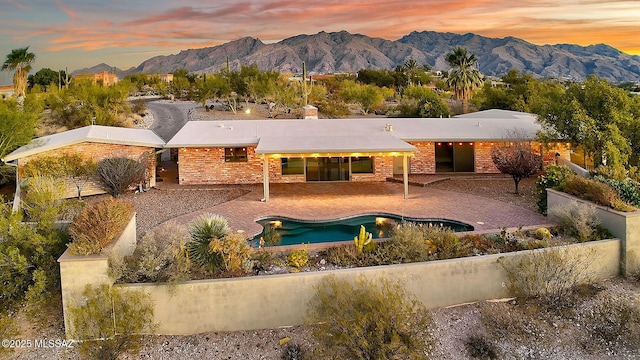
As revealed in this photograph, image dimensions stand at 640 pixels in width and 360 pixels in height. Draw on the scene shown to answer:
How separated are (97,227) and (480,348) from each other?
8152mm

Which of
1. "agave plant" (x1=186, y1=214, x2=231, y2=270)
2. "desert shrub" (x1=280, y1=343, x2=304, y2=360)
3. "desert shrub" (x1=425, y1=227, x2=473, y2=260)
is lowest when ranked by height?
"desert shrub" (x1=280, y1=343, x2=304, y2=360)

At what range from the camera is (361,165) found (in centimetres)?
2212

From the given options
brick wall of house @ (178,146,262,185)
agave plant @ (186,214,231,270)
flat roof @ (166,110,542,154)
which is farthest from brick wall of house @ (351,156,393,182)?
agave plant @ (186,214,231,270)

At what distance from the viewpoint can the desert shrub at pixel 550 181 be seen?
→ 610 inches

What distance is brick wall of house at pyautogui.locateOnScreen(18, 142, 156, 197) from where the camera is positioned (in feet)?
62.6

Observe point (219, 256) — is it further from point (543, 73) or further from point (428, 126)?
point (543, 73)

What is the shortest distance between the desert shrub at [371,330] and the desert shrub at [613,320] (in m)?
3.82

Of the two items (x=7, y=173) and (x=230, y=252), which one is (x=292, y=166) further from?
(x=7, y=173)

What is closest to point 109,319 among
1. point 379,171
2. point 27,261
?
point 27,261

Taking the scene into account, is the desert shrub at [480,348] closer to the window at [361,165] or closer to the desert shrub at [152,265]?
the desert shrub at [152,265]

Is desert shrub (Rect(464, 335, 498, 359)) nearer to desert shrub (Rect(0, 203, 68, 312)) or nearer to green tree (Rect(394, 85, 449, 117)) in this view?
desert shrub (Rect(0, 203, 68, 312))

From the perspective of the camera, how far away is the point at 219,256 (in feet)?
34.1

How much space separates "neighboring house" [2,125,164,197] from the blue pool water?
8250mm

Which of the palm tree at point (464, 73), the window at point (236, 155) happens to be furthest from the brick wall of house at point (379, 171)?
the palm tree at point (464, 73)
